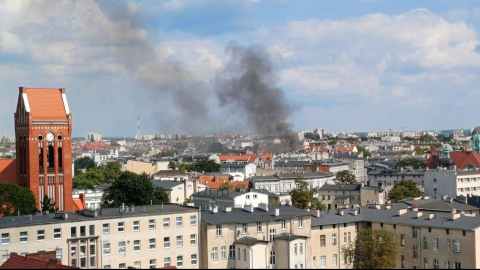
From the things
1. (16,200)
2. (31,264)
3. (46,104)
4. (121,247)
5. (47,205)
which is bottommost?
(121,247)

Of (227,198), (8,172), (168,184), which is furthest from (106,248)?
(168,184)

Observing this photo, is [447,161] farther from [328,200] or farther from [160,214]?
[160,214]

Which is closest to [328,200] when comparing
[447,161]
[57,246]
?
[447,161]

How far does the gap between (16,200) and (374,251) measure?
1387 inches

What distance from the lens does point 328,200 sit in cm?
10856

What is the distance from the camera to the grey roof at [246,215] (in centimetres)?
5256

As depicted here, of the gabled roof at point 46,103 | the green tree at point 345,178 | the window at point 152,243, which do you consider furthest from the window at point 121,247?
the green tree at point 345,178

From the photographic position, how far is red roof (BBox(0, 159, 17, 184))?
7888 cm

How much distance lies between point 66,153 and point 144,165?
93852 mm

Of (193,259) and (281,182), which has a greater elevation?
(281,182)

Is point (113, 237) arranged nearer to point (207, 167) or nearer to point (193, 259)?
point (193, 259)

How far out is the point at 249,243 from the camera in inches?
1983

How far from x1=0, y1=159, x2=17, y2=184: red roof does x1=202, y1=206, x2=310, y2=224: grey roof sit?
3205cm

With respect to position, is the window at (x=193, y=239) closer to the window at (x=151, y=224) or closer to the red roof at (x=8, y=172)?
the window at (x=151, y=224)
